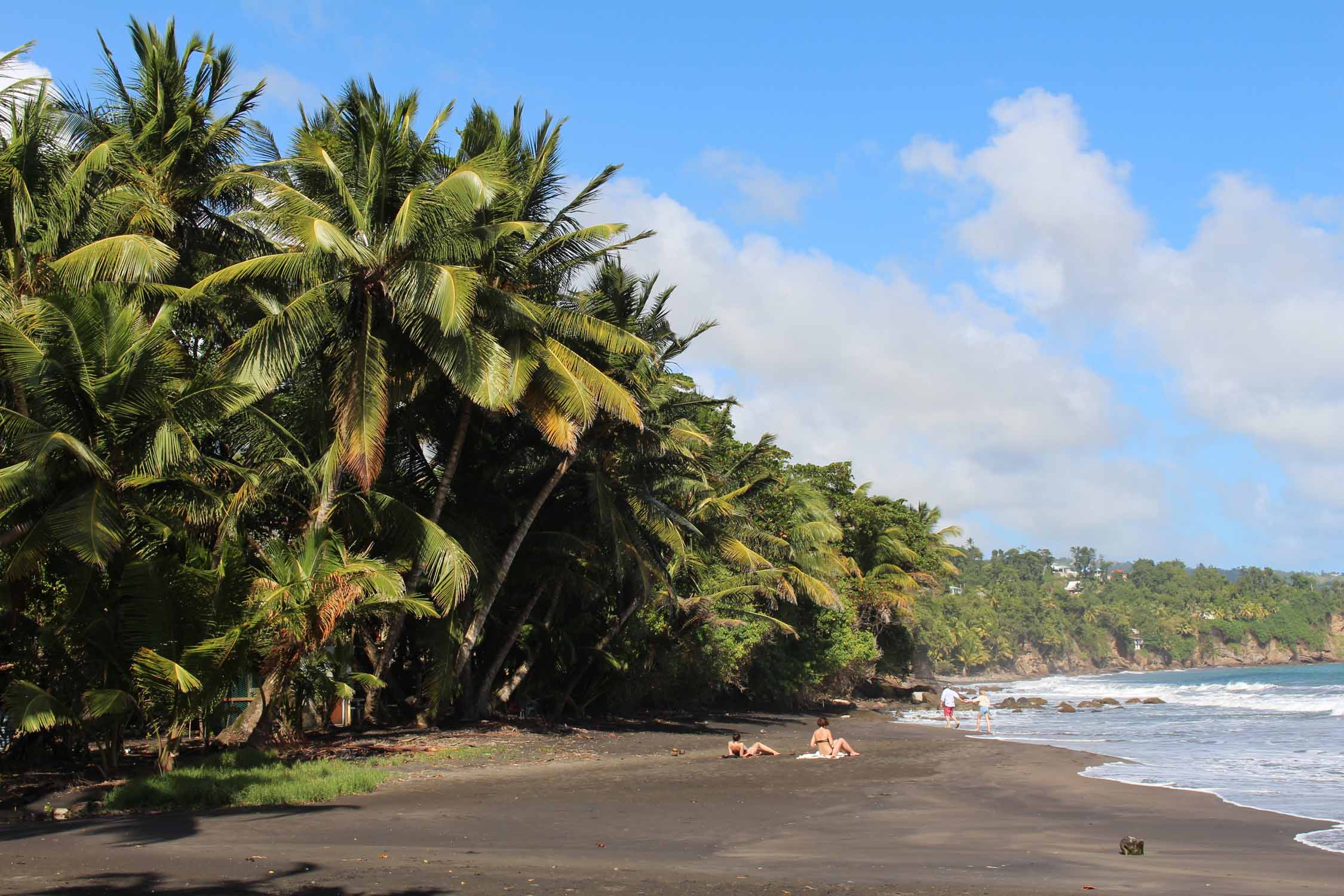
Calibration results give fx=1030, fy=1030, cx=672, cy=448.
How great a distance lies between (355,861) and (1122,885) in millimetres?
5764

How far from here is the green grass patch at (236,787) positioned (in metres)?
11.0

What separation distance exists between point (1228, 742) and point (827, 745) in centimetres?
1170

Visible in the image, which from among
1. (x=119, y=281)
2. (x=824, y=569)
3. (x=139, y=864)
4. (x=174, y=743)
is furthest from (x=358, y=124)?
(x=824, y=569)

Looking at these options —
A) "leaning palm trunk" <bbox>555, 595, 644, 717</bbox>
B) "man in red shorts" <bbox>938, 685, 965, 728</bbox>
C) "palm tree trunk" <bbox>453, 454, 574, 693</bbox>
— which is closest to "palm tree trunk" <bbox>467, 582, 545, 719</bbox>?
"palm tree trunk" <bbox>453, 454, 574, 693</bbox>

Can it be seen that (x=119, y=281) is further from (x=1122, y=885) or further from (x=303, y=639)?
(x=1122, y=885)

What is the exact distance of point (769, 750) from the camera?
18875 millimetres

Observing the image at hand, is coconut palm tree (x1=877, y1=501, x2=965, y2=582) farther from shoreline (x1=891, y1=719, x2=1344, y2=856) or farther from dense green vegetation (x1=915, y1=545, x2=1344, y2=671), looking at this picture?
dense green vegetation (x1=915, y1=545, x2=1344, y2=671)

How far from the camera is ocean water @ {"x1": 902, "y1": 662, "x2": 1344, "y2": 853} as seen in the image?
46.2ft

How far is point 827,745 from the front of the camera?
1856 centimetres

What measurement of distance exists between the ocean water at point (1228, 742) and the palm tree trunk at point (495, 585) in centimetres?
1055

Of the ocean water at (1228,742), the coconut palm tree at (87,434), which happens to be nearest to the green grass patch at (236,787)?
the coconut palm tree at (87,434)

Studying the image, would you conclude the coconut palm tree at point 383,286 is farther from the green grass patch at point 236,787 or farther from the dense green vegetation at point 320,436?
the green grass patch at point 236,787

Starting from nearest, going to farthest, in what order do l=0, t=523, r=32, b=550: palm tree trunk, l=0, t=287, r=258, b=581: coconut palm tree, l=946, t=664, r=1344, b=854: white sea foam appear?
l=0, t=287, r=258, b=581: coconut palm tree
l=0, t=523, r=32, b=550: palm tree trunk
l=946, t=664, r=1344, b=854: white sea foam

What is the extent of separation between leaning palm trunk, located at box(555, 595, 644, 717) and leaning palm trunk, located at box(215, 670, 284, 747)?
9.33 metres
